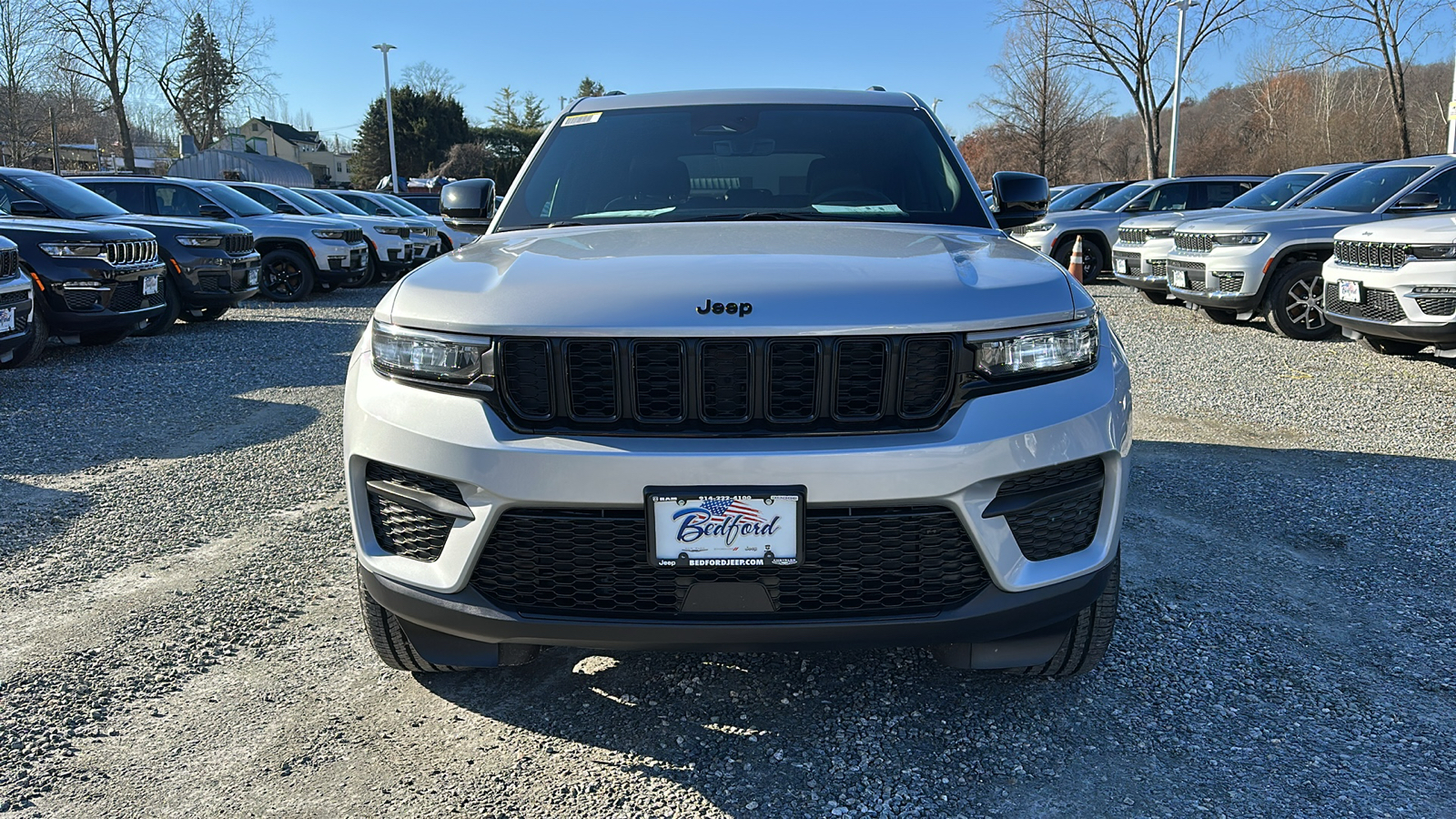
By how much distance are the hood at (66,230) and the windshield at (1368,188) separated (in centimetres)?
1123

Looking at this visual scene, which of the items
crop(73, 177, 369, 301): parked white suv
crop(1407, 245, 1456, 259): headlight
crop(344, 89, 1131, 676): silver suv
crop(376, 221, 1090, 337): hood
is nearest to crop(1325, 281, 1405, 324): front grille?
crop(1407, 245, 1456, 259): headlight

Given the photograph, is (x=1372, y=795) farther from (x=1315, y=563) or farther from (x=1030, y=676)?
(x=1315, y=563)

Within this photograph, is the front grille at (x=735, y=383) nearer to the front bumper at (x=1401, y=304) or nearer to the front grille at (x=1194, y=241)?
the front bumper at (x=1401, y=304)

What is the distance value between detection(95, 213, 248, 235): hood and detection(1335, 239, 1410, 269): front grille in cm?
1054

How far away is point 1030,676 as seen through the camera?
2701mm

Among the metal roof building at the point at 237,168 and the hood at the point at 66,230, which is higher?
the metal roof building at the point at 237,168

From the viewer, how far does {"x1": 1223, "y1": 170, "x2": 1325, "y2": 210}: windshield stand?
11312 mm

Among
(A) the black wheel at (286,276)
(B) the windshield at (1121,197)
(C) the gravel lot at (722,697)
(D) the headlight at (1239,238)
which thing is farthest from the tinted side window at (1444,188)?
(A) the black wheel at (286,276)

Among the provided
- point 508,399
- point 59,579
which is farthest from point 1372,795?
point 59,579

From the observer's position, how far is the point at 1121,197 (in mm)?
15789

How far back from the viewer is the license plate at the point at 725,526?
82.4 inches

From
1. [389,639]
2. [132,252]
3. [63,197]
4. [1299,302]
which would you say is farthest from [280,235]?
[389,639]

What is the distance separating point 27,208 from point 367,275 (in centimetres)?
553

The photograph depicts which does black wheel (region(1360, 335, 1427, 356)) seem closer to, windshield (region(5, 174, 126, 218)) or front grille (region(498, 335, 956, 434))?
front grille (region(498, 335, 956, 434))
